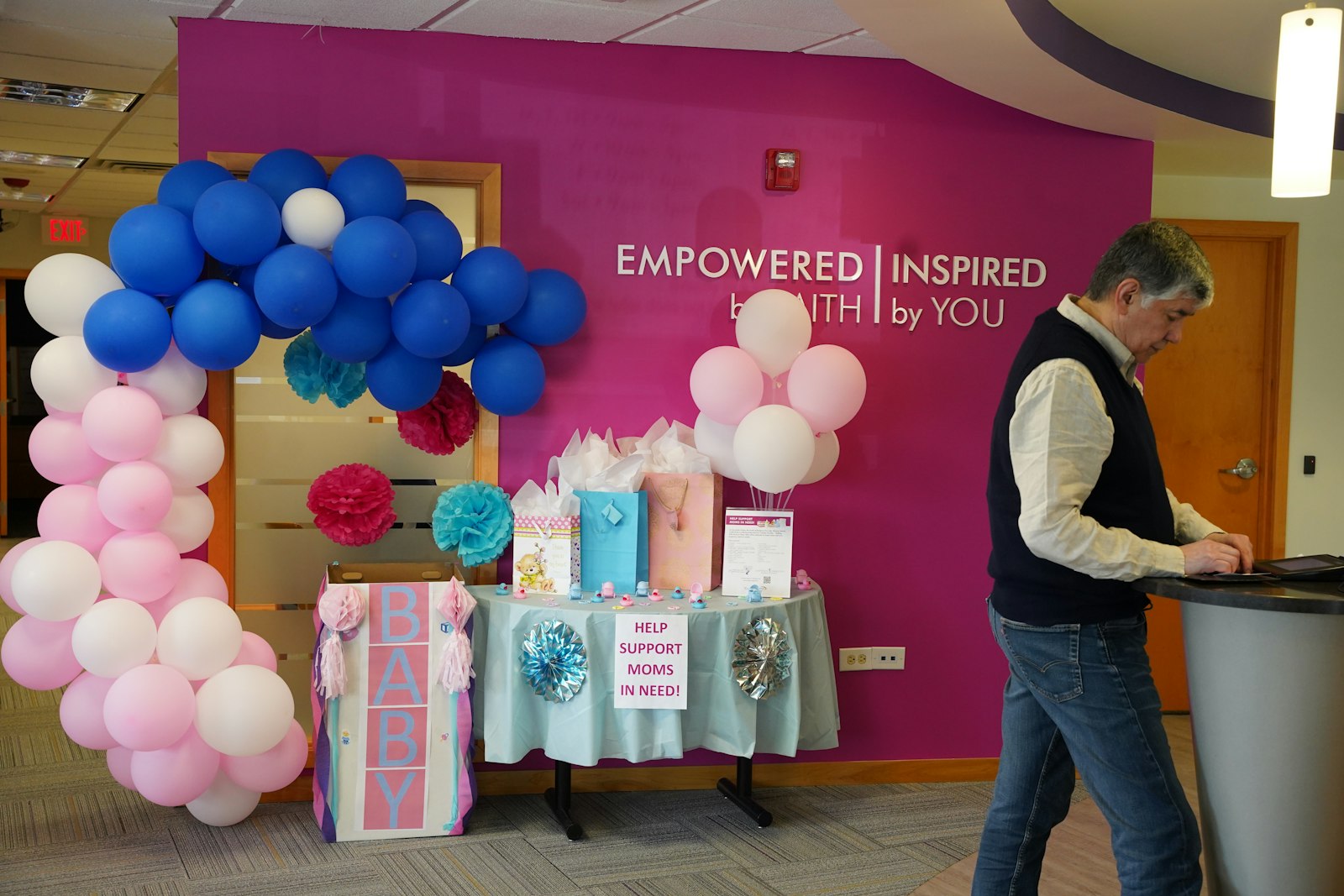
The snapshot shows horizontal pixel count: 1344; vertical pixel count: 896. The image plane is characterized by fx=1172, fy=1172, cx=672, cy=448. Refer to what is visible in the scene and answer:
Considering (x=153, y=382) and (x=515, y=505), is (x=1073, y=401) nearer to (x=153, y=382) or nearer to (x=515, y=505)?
(x=515, y=505)

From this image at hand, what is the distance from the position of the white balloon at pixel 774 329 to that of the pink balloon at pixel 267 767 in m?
1.76

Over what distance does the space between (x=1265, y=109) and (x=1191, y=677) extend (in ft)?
8.66

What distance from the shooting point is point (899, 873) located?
3.33m

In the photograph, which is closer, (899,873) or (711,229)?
(899,873)

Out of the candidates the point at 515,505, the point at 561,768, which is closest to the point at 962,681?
the point at 561,768

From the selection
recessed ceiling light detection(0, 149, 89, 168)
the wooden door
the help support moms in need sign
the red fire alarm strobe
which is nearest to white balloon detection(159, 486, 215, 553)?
the help support moms in need sign

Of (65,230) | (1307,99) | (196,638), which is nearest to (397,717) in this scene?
(196,638)

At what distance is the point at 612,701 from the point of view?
11.2 ft

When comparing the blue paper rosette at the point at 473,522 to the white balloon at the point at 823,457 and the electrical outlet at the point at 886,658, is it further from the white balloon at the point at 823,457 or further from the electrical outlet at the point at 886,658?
the electrical outlet at the point at 886,658

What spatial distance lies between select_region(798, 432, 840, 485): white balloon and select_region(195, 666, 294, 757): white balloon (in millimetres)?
1680

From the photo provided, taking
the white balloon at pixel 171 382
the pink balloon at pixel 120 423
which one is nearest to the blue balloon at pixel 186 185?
the white balloon at pixel 171 382

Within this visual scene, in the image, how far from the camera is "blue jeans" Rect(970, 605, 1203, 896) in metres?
2.10

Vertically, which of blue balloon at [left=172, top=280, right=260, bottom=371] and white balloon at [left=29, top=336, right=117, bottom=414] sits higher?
blue balloon at [left=172, top=280, right=260, bottom=371]

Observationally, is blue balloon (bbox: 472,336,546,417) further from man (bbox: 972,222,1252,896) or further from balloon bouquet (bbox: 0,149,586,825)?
man (bbox: 972,222,1252,896)
